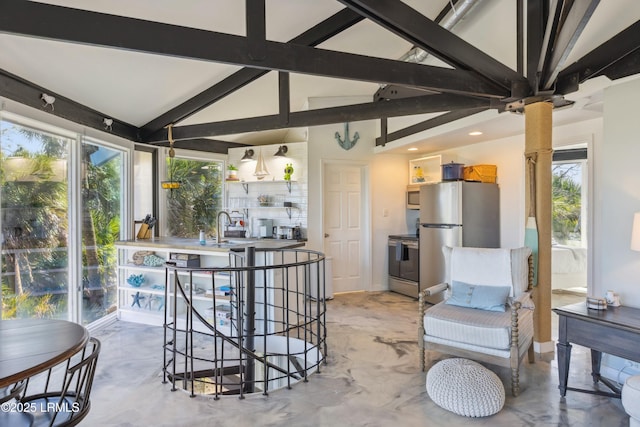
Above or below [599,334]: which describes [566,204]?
above

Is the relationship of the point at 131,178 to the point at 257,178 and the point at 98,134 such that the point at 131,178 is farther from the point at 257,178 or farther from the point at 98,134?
the point at 257,178

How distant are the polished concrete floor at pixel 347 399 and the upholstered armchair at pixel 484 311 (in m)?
0.23

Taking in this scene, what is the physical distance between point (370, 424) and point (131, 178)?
4087 millimetres

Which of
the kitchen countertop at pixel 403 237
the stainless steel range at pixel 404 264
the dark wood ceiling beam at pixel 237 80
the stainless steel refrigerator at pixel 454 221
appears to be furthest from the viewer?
the kitchen countertop at pixel 403 237

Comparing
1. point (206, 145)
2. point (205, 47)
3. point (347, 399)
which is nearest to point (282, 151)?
point (206, 145)

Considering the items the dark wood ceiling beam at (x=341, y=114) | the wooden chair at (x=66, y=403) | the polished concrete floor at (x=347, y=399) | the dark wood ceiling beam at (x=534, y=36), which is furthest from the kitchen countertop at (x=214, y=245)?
the dark wood ceiling beam at (x=534, y=36)

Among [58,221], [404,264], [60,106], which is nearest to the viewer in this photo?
[60,106]

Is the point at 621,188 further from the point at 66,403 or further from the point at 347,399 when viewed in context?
the point at 66,403

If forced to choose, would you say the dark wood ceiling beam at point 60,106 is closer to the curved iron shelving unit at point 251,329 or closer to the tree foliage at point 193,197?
the tree foliage at point 193,197

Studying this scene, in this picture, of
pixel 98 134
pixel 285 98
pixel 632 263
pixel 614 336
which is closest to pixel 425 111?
pixel 285 98

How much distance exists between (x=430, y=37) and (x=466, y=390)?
2.44m

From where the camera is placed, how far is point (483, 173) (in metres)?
4.88

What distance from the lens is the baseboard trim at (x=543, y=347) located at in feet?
10.8

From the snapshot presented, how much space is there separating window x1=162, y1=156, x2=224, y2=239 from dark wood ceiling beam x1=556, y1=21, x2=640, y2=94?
4.64m
